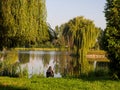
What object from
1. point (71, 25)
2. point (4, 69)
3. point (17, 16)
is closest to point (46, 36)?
point (17, 16)

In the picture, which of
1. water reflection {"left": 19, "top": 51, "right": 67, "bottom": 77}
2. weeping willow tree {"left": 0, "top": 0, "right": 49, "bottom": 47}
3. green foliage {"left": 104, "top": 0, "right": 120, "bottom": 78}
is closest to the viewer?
weeping willow tree {"left": 0, "top": 0, "right": 49, "bottom": 47}

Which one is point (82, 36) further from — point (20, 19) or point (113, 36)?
point (20, 19)

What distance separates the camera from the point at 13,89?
13.1 metres

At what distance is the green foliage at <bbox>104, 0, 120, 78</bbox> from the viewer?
17.8 metres

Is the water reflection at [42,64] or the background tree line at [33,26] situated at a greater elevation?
the background tree line at [33,26]

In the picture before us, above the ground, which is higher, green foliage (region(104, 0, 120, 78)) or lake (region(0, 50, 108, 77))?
green foliage (region(104, 0, 120, 78))

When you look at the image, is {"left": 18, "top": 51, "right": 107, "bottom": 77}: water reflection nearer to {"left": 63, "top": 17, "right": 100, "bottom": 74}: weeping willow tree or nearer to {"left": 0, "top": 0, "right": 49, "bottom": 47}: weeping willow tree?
{"left": 63, "top": 17, "right": 100, "bottom": 74}: weeping willow tree

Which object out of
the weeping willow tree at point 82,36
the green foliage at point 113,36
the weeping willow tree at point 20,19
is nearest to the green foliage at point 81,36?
the weeping willow tree at point 82,36

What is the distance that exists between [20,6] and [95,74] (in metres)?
9.94

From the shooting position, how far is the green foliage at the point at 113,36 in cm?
1781

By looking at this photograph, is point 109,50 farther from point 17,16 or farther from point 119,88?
point 17,16

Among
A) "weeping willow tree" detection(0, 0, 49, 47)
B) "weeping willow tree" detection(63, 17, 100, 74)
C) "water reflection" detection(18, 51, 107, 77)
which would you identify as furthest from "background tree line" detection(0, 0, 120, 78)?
"weeping willow tree" detection(63, 17, 100, 74)

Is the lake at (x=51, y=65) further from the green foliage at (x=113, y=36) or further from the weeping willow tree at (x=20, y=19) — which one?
the green foliage at (x=113, y=36)

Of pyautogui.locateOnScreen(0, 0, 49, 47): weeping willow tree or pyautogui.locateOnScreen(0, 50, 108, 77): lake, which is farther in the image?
pyautogui.locateOnScreen(0, 50, 108, 77): lake
